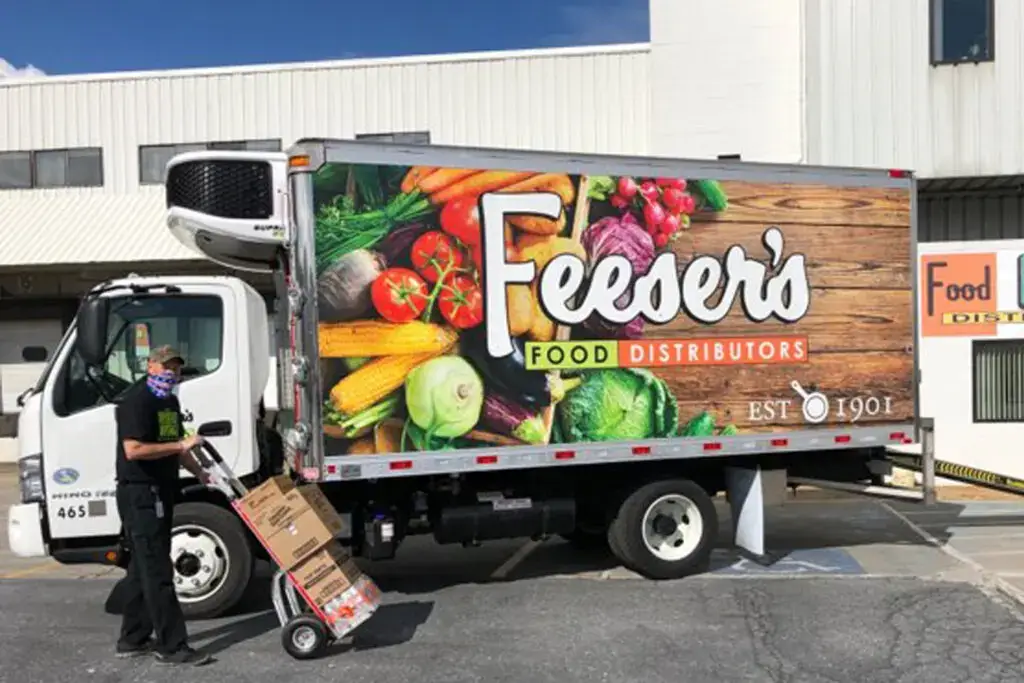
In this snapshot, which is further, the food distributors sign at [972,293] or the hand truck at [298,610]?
the food distributors sign at [972,293]

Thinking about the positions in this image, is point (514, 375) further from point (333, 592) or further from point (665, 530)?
point (333, 592)

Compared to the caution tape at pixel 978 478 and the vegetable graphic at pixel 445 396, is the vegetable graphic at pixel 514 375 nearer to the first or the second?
the vegetable graphic at pixel 445 396

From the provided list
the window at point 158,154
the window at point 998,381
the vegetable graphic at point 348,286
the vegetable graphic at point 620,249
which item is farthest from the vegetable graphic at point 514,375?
the window at point 158,154

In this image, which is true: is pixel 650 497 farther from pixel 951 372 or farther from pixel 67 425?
pixel 951 372

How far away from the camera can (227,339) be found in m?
6.41

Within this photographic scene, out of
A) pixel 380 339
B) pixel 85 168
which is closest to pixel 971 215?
pixel 380 339

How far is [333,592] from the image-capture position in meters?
5.55

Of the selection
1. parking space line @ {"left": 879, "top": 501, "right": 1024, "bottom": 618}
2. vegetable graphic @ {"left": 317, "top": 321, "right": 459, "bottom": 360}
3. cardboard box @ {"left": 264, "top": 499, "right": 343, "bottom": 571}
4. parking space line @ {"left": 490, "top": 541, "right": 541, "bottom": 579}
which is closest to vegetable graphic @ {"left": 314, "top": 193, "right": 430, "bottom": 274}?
vegetable graphic @ {"left": 317, "top": 321, "right": 459, "bottom": 360}

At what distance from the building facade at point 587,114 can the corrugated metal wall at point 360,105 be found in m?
0.03

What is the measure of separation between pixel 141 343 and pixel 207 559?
5.03ft

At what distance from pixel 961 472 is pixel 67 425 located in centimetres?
751

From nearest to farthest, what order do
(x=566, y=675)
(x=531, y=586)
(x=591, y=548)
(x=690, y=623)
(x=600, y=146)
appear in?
(x=566, y=675) < (x=690, y=623) < (x=531, y=586) < (x=591, y=548) < (x=600, y=146)

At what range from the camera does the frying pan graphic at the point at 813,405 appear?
24.2 ft

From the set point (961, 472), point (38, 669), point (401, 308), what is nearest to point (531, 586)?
point (401, 308)
